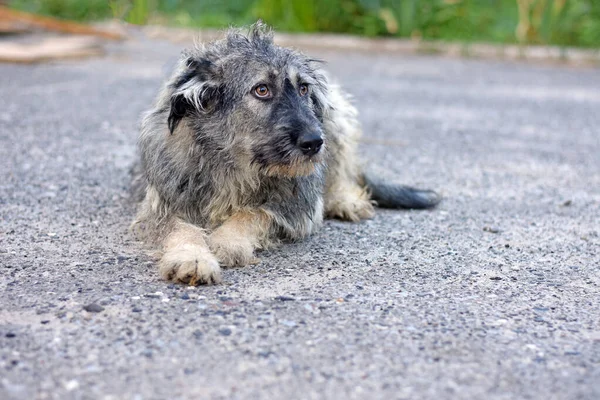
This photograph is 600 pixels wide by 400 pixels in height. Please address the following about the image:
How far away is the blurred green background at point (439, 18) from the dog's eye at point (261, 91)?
34.6 feet

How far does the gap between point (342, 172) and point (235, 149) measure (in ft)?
4.70

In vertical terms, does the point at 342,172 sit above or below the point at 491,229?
above

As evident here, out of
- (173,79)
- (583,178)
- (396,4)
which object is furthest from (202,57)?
(396,4)

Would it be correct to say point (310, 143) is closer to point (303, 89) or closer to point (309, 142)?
point (309, 142)

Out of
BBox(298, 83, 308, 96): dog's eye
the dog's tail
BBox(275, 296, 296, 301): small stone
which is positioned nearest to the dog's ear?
BBox(298, 83, 308, 96): dog's eye

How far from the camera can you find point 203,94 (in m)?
4.64

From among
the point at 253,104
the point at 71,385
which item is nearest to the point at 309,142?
the point at 253,104

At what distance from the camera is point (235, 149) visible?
4.64 m

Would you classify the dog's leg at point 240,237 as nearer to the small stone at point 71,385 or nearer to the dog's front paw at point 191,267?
the dog's front paw at point 191,267

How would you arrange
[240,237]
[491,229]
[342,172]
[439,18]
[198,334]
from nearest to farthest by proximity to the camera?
[198,334] → [240,237] → [491,229] → [342,172] → [439,18]

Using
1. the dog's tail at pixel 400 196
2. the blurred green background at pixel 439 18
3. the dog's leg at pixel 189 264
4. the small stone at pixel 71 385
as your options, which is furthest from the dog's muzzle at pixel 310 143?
the blurred green background at pixel 439 18

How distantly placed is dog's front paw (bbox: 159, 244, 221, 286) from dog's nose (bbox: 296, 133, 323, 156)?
80 centimetres

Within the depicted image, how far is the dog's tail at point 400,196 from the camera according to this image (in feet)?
19.5

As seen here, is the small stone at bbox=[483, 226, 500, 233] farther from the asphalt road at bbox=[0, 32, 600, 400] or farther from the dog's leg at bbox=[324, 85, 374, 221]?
the dog's leg at bbox=[324, 85, 374, 221]
